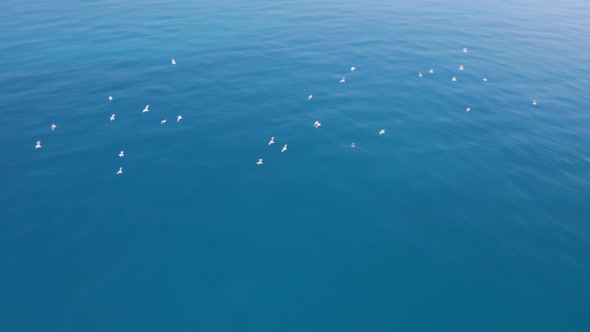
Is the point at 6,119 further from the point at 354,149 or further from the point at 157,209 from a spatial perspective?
the point at 354,149

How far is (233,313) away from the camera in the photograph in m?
29.6

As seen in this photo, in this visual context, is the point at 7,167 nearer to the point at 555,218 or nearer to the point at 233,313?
the point at 233,313

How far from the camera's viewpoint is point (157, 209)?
38844mm

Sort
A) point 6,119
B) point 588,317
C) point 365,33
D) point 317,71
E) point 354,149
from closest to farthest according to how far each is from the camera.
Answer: point 588,317
point 354,149
point 6,119
point 317,71
point 365,33

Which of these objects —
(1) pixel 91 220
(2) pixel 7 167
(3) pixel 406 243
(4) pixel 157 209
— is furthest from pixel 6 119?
(3) pixel 406 243

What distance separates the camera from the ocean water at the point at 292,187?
30344mm

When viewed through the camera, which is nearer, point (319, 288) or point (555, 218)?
point (319, 288)

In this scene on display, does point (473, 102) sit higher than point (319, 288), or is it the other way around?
point (473, 102)

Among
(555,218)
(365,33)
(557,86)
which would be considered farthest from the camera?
(365,33)

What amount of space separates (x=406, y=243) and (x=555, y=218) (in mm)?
16542

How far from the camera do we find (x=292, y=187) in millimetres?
42188

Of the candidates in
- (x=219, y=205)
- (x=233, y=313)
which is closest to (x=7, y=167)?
(x=219, y=205)

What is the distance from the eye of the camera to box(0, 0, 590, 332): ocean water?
99.6 feet

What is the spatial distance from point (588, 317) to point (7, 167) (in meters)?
60.2
